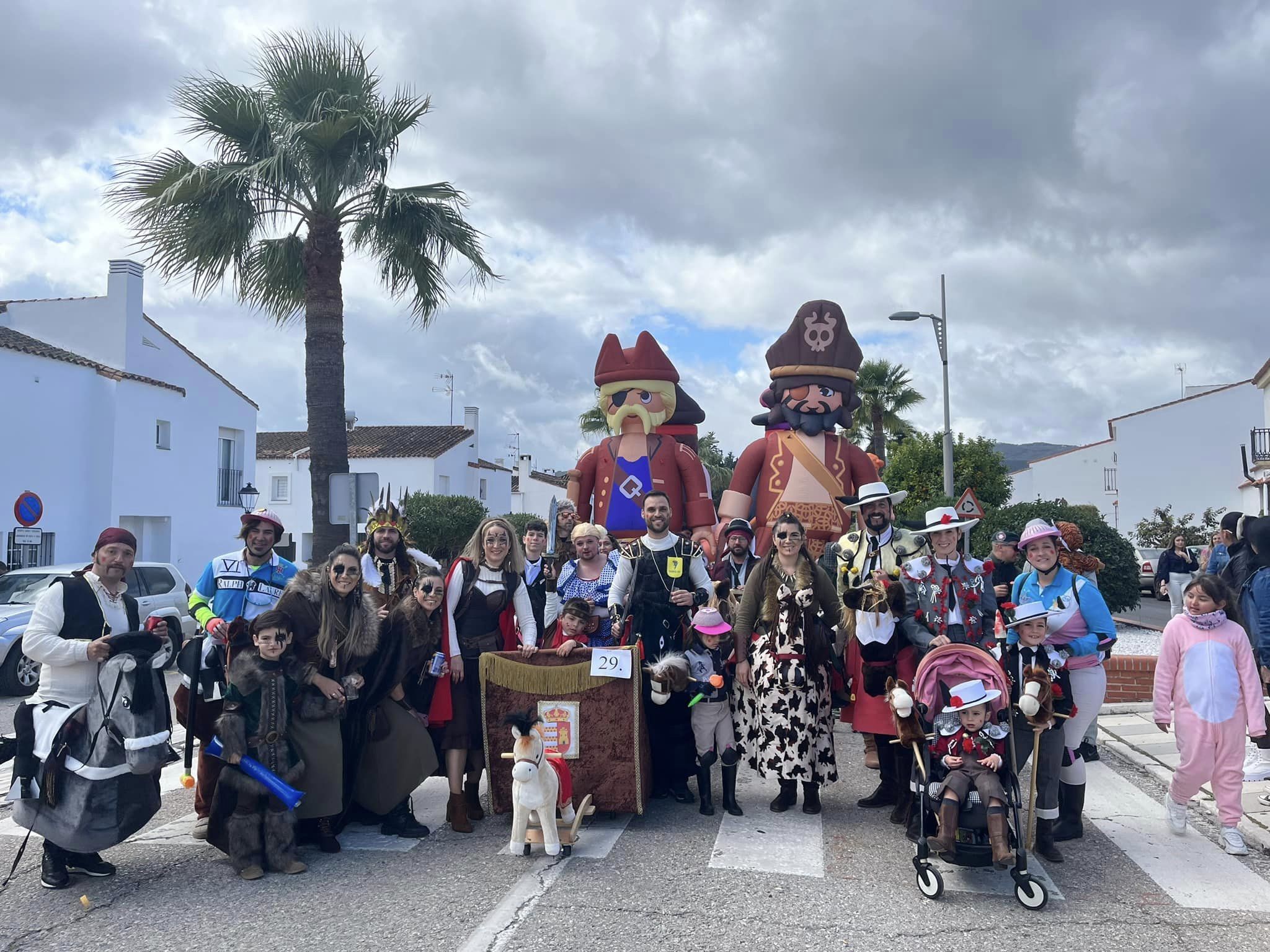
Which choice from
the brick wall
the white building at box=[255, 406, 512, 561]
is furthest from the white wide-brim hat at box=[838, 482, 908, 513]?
the white building at box=[255, 406, 512, 561]

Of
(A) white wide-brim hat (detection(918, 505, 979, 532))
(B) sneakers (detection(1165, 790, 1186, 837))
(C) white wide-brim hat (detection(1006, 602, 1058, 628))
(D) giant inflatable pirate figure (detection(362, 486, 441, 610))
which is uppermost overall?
(A) white wide-brim hat (detection(918, 505, 979, 532))

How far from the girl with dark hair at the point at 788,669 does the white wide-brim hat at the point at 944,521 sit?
0.68 m

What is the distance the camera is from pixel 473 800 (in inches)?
226

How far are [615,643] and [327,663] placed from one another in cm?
176

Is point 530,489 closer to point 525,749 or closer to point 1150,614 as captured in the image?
point 1150,614

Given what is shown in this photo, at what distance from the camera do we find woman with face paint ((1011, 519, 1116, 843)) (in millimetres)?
5191

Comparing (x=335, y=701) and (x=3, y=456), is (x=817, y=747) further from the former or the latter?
(x=3, y=456)

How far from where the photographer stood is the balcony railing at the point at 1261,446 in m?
30.9

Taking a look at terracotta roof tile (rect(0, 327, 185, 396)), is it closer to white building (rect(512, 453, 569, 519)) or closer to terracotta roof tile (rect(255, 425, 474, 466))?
terracotta roof tile (rect(255, 425, 474, 466))

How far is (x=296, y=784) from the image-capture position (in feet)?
16.1

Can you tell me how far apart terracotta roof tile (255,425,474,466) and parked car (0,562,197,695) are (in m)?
25.4

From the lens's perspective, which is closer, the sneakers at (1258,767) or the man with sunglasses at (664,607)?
the man with sunglasses at (664,607)

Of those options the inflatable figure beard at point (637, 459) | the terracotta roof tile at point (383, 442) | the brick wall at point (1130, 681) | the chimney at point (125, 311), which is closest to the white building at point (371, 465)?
the terracotta roof tile at point (383, 442)

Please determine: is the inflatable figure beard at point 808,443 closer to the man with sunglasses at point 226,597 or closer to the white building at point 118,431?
Result: the man with sunglasses at point 226,597
